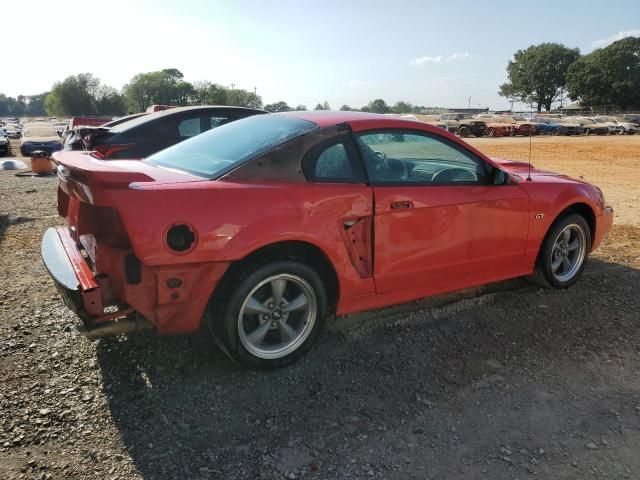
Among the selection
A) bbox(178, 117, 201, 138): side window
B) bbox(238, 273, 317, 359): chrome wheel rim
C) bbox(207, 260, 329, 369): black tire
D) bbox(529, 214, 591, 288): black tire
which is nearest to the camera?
bbox(207, 260, 329, 369): black tire

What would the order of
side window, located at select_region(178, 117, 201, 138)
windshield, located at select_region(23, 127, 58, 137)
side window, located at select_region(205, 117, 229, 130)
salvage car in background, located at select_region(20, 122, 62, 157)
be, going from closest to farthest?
side window, located at select_region(178, 117, 201, 138), side window, located at select_region(205, 117, 229, 130), salvage car in background, located at select_region(20, 122, 62, 157), windshield, located at select_region(23, 127, 58, 137)

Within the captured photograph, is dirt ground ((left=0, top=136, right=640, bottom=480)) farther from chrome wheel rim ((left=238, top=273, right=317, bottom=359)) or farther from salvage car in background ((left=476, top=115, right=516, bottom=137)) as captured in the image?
salvage car in background ((left=476, top=115, right=516, bottom=137))

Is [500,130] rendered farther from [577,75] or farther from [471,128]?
[577,75]

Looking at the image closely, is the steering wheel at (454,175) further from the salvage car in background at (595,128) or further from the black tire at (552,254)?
the salvage car in background at (595,128)

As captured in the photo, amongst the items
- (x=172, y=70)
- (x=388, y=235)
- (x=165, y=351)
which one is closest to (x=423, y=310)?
(x=388, y=235)

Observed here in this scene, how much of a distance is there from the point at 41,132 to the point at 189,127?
49.7ft

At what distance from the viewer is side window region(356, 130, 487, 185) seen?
3470mm

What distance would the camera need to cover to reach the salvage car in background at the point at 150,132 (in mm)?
7125

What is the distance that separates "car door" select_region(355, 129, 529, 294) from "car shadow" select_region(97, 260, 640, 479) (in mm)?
376

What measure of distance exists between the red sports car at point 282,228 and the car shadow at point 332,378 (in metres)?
0.28

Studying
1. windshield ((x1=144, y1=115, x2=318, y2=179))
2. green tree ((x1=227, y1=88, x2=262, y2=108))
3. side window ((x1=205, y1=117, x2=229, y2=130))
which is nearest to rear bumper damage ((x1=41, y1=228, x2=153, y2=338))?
windshield ((x1=144, y1=115, x2=318, y2=179))

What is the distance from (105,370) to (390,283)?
1873mm

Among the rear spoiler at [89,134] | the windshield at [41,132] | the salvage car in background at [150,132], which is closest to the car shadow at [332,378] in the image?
the salvage car in background at [150,132]

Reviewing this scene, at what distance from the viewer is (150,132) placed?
7.34 metres
